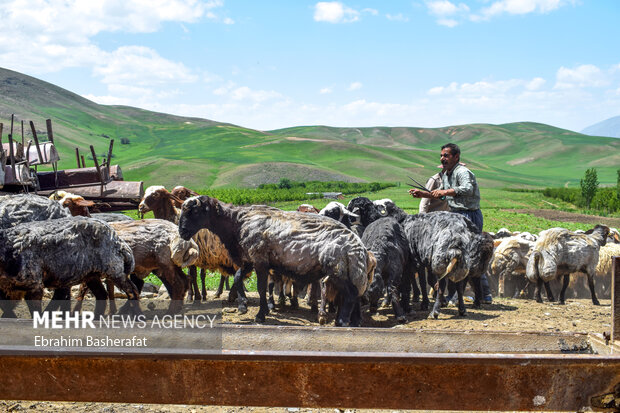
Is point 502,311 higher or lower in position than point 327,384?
lower

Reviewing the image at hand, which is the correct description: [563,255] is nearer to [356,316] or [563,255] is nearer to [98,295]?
[356,316]

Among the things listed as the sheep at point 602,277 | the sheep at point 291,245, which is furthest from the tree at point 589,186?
the sheep at point 291,245

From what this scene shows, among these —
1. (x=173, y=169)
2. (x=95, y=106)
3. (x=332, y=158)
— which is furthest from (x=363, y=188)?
(x=95, y=106)

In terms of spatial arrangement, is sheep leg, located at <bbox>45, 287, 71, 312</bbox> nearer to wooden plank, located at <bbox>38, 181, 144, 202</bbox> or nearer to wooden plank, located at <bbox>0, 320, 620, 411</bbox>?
wooden plank, located at <bbox>0, 320, 620, 411</bbox>

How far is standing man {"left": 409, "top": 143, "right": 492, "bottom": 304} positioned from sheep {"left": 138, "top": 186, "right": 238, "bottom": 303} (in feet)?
11.2

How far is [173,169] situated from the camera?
3637 inches

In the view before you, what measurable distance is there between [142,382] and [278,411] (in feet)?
8.15

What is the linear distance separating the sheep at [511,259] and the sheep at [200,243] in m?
6.07

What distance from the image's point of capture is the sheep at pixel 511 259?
460 inches

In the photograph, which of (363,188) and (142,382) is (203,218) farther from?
(363,188)

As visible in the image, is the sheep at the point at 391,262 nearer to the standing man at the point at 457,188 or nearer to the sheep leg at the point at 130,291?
the standing man at the point at 457,188

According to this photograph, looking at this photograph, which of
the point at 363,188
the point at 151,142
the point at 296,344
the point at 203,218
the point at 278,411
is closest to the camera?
the point at 296,344

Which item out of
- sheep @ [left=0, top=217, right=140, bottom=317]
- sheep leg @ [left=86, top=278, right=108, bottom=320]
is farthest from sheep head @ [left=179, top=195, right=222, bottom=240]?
sheep leg @ [left=86, top=278, right=108, bottom=320]

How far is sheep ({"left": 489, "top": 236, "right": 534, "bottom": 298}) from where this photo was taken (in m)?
11.7
